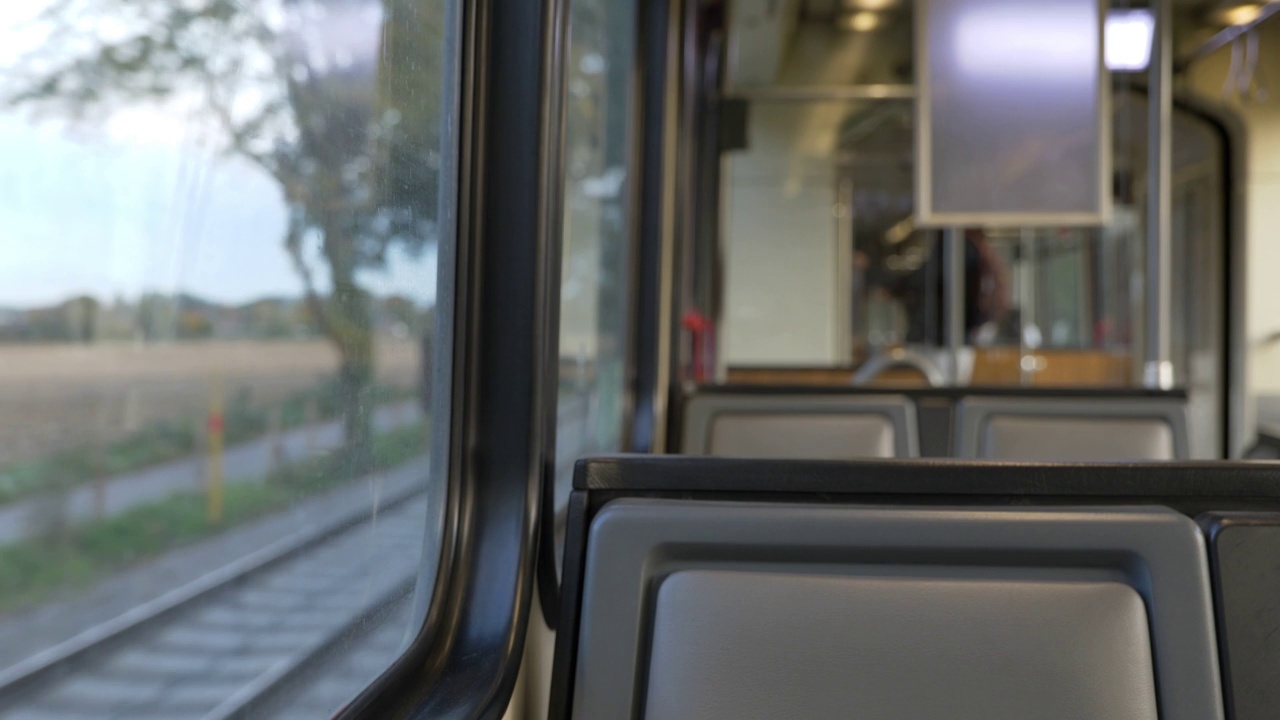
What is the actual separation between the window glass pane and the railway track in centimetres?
72

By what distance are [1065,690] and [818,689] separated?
0.18 m

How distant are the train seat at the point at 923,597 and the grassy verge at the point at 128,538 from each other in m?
0.23

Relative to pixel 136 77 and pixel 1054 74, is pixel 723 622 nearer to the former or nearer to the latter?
pixel 136 77

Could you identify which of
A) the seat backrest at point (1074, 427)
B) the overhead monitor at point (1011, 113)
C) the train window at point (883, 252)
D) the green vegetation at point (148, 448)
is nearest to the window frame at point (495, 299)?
the green vegetation at point (148, 448)

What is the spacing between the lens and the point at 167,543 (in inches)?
27.2

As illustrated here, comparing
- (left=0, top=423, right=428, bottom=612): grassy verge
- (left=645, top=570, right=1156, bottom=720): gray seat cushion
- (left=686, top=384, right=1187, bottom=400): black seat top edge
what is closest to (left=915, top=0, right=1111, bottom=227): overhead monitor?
(left=686, top=384, right=1187, bottom=400): black seat top edge

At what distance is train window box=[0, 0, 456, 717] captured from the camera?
22.0 inches

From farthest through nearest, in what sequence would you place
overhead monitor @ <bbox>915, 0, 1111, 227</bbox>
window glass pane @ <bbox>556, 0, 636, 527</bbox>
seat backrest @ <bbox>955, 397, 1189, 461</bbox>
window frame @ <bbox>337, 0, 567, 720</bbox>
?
overhead monitor @ <bbox>915, 0, 1111, 227</bbox> → seat backrest @ <bbox>955, 397, 1189, 461</bbox> → window glass pane @ <bbox>556, 0, 636, 527</bbox> → window frame @ <bbox>337, 0, 567, 720</bbox>

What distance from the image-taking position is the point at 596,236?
2.62 metres

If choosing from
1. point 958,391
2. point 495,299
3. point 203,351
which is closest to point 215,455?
point 203,351

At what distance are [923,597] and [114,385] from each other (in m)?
0.58

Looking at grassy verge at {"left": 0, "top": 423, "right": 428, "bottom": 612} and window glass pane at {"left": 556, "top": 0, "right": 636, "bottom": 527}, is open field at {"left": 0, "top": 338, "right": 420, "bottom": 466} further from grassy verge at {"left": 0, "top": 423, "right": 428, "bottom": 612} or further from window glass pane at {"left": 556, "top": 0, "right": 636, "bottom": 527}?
window glass pane at {"left": 556, "top": 0, "right": 636, "bottom": 527}

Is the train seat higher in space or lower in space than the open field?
lower

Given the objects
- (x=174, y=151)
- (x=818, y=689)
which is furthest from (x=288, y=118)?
(x=818, y=689)
